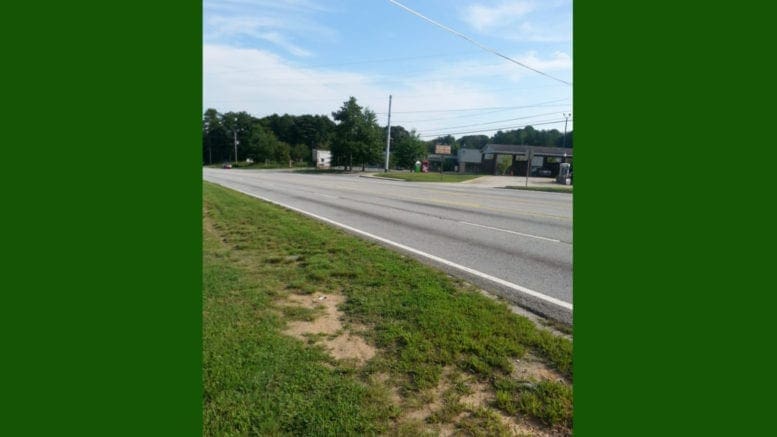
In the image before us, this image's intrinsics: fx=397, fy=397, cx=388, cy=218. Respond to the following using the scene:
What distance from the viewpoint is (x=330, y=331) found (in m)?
3.70

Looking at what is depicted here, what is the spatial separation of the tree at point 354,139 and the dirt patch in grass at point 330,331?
6342 centimetres

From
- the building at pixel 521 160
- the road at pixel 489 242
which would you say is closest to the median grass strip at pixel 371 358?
the road at pixel 489 242

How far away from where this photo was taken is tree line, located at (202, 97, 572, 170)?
67688 millimetres

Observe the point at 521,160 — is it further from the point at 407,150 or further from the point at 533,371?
the point at 533,371

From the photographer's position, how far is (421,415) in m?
2.49

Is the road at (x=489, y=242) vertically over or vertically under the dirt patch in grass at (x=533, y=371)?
over

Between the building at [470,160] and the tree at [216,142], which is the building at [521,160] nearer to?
the building at [470,160]

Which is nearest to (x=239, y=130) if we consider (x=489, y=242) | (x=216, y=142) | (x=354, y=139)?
(x=216, y=142)

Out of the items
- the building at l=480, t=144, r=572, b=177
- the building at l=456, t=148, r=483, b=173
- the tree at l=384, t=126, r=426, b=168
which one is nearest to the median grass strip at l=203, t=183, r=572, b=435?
the building at l=480, t=144, r=572, b=177

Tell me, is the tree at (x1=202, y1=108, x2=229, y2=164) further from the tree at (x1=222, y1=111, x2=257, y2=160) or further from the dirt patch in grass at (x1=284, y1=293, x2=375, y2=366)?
the dirt patch in grass at (x1=284, y1=293, x2=375, y2=366)

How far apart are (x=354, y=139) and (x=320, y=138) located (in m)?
39.5

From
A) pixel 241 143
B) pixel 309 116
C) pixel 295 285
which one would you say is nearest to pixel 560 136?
pixel 309 116

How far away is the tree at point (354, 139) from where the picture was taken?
67000mm

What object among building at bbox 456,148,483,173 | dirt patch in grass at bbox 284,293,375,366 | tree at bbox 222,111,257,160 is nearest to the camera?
dirt patch in grass at bbox 284,293,375,366
